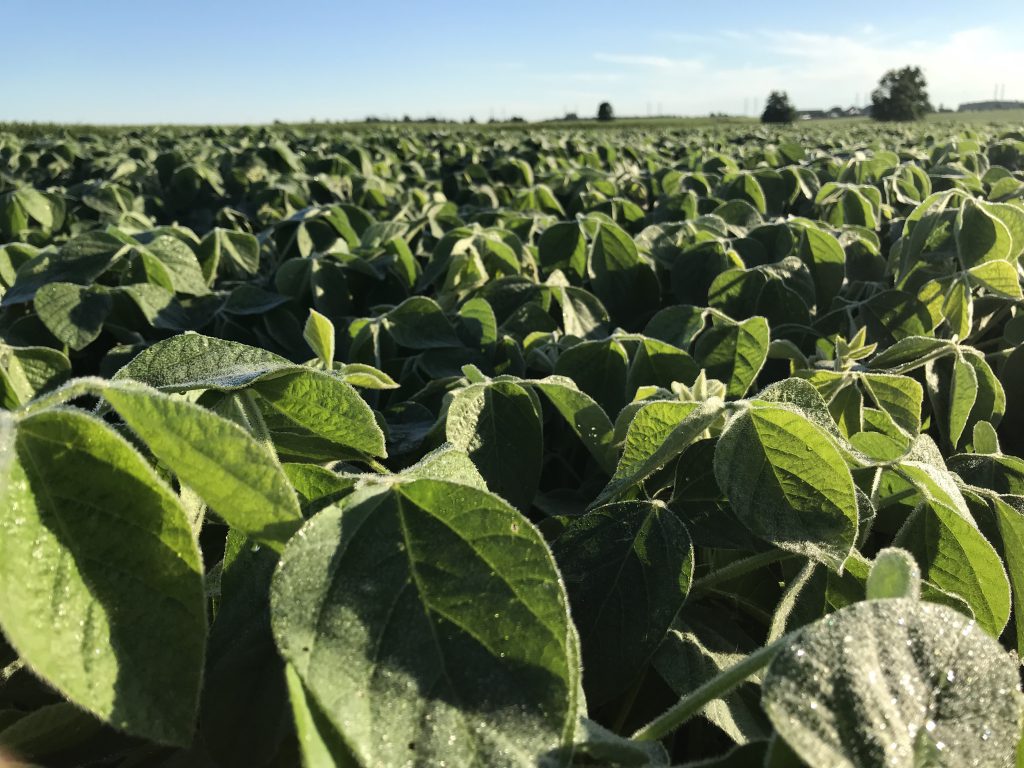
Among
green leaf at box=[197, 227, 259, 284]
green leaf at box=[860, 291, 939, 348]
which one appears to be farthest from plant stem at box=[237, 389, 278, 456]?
green leaf at box=[197, 227, 259, 284]

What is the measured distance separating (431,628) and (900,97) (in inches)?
1776

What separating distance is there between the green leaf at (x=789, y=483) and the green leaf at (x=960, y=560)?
0.20 meters

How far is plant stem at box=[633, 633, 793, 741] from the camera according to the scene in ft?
1.75

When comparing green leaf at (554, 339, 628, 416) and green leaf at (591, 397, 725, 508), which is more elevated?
green leaf at (591, 397, 725, 508)

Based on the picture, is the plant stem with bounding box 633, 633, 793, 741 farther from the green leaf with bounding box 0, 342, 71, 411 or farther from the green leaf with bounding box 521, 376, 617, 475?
the green leaf with bounding box 0, 342, 71, 411

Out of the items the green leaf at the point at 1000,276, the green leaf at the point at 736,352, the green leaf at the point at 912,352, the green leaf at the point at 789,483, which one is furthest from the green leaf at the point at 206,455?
the green leaf at the point at 1000,276

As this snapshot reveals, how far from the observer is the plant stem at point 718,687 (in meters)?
A: 0.53

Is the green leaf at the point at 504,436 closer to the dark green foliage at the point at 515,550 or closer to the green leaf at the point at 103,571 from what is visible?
the dark green foliage at the point at 515,550

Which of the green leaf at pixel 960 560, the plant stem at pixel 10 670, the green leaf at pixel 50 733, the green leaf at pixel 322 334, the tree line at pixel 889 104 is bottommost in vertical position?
the plant stem at pixel 10 670

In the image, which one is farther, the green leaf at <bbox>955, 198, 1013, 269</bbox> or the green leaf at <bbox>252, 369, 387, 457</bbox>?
the green leaf at <bbox>955, 198, 1013, 269</bbox>

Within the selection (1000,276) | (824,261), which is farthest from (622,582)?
(824,261)

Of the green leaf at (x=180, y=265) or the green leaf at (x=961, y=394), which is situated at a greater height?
the green leaf at (x=180, y=265)

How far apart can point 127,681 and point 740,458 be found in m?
0.57

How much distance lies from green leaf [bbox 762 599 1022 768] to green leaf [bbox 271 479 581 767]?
5.8 inches
